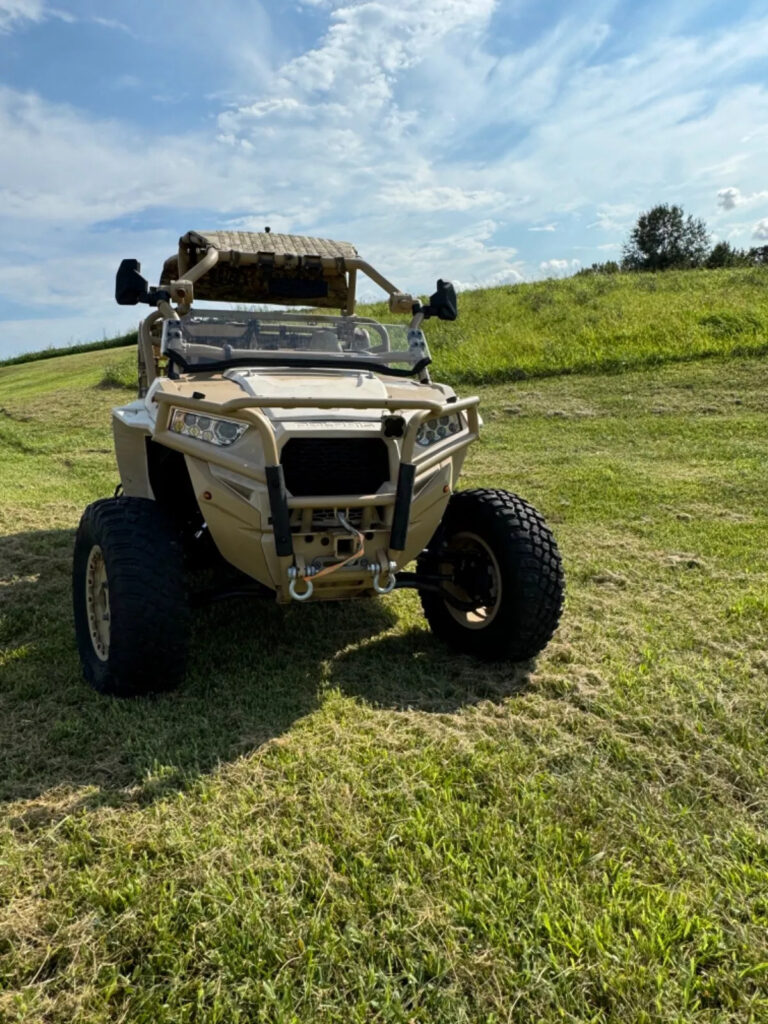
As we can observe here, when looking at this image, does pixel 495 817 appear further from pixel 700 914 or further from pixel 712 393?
pixel 712 393

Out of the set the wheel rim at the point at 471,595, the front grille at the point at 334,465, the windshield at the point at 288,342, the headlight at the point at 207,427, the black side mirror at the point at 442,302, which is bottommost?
the wheel rim at the point at 471,595

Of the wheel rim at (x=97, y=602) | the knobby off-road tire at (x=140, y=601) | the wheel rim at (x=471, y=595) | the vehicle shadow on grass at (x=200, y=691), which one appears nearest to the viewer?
the vehicle shadow on grass at (x=200, y=691)

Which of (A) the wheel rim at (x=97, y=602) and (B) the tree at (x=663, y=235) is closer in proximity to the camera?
(A) the wheel rim at (x=97, y=602)

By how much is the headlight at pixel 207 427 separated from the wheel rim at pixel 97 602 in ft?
2.27

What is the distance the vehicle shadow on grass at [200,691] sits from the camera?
2744mm

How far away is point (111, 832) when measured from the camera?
93.0 inches

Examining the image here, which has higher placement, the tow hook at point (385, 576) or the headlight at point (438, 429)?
the headlight at point (438, 429)

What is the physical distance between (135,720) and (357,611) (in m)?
1.79

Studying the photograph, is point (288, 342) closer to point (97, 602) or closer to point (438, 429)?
point (438, 429)

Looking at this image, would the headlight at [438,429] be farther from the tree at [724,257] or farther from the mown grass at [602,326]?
the tree at [724,257]

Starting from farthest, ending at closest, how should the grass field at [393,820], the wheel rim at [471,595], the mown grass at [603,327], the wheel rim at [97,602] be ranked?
the mown grass at [603,327] < the wheel rim at [471,595] < the wheel rim at [97,602] < the grass field at [393,820]

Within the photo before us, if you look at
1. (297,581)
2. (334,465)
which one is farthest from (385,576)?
(334,465)

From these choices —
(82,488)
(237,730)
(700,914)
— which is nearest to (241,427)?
(237,730)

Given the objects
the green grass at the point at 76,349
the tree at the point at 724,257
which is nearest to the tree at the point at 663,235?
the tree at the point at 724,257
